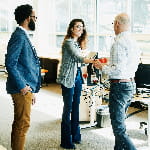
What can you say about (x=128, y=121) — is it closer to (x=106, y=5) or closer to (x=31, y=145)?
(x=31, y=145)

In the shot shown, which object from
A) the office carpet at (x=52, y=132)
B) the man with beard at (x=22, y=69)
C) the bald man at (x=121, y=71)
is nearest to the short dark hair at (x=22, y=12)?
the man with beard at (x=22, y=69)

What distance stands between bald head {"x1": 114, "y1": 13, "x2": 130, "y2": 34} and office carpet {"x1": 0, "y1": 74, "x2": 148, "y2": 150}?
4.97 feet

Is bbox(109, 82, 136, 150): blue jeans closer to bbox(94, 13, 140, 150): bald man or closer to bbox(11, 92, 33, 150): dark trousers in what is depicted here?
bbox(94, 13, 140, 150): bald man

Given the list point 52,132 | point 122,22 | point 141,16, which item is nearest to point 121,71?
point 122,22

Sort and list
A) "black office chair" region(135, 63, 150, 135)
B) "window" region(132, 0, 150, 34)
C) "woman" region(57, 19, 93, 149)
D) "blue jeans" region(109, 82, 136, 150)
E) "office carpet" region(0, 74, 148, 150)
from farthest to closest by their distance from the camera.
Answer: "window" region(132, 0, 150, 34) < "black office chair" region(135, 63, 150, 135) < "office carpet" region(0, 74, 148, 150) < "woman" region(57, 19, 93, 149) < "blue jeans" region(109, 82, 136, 150)

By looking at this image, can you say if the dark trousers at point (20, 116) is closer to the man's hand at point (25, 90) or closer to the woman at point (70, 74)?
the man's hand at point (25, 90)

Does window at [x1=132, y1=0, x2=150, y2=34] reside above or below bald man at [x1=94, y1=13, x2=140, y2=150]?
above

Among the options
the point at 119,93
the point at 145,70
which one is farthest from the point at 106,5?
the point at 119,93

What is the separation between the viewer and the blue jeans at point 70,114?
3508mm

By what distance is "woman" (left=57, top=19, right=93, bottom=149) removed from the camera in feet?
11.3

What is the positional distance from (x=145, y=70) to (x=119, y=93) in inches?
47.0

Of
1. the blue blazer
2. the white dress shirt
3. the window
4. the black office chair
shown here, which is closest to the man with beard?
A: the blue blazer

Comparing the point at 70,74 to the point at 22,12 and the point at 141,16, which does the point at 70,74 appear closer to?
the point at 22,12

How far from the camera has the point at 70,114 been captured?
366 cm
